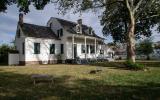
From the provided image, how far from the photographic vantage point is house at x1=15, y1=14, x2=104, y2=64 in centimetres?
3794

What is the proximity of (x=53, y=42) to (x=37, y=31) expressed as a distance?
10.1 feet

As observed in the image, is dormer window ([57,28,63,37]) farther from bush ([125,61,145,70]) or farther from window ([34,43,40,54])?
bush ([125,61,145,70])

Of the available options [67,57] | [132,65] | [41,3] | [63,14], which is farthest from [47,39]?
[41,3]

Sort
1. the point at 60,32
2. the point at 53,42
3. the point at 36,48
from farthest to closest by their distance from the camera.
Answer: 1. the point at 60,32
2. the point at 53,42
3. the point at 36,48

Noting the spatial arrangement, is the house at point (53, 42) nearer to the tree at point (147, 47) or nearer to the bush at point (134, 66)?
the bush at point (134, 66)

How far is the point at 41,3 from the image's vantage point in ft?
56.1

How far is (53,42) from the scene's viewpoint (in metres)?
42.1

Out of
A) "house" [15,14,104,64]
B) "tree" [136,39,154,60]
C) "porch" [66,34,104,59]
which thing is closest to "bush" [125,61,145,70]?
"house" [15,14,104,64]

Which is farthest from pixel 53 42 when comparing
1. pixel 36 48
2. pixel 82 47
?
pixel 82 47

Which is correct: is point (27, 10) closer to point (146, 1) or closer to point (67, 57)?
point (146, 1)

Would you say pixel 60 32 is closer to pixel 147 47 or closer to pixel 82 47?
pixel 82 47

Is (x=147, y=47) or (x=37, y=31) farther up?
(x=37, y=31)

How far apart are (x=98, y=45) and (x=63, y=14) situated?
22093 millimetres

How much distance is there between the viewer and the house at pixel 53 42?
3794 cm
